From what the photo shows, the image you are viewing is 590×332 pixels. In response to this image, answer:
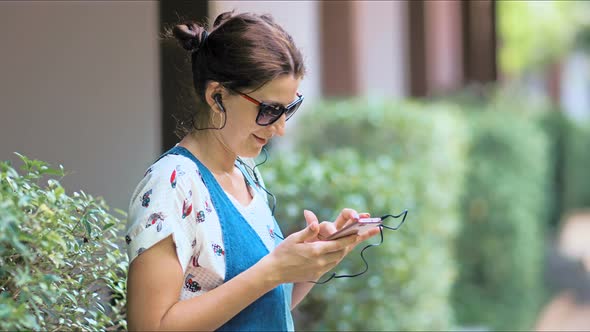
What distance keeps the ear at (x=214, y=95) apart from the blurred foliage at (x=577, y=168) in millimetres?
13214

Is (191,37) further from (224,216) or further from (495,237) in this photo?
(495,237)

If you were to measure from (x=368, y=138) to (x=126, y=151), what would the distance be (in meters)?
3.78

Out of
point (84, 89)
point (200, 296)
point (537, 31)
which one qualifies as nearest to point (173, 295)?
point (200, 296)

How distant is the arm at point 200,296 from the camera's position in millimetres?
2133

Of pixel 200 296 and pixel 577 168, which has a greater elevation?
pixel 200 296

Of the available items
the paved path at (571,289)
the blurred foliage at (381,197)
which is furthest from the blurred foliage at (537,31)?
the blurred foliage at (381,197)

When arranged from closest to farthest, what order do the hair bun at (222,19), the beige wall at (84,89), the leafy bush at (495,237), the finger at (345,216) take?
the finger at (345,216), the hair bun at (222,19), the beige wall at (84,89), the leafy bush at (495,237)

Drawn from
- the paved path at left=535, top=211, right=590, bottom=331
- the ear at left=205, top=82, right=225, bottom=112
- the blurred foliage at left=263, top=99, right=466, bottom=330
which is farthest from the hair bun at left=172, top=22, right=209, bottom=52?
the paved path at left=535, top=211, right=590, bottom=331

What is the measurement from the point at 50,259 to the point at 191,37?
62cm

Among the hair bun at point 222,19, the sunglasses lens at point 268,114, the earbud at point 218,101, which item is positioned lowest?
the sunglasses lens at point 268,114

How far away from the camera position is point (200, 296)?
7.18 feet

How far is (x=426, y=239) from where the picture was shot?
6316mm

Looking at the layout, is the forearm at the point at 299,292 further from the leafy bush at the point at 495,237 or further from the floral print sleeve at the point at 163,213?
the leafy bush at the point at 495,237

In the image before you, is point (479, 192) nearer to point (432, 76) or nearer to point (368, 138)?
point (368, 138)
